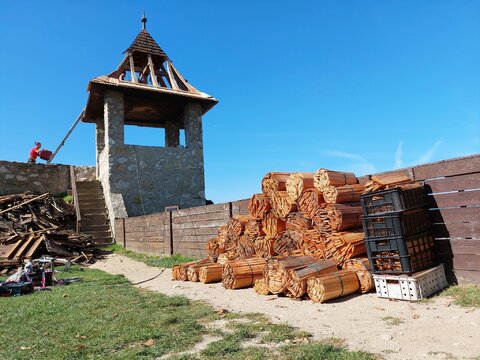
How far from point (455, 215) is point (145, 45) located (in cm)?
1871

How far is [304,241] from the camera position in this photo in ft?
21.1

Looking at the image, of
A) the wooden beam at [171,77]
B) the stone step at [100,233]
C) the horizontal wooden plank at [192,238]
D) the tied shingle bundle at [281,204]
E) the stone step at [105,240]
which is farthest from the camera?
the wooden beam at [171,77]

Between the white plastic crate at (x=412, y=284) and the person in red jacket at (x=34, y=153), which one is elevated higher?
the person in red jacket at (x=34, y=153)

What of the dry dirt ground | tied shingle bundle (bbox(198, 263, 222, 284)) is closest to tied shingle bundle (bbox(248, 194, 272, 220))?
tied shingle bundle (bbox(198, 263, 222, 284))

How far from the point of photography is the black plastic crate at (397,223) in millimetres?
5125

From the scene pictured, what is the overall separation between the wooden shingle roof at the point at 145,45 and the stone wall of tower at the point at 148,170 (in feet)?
12.6

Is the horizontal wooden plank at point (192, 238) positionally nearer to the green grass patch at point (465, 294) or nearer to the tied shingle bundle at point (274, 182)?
the tied shingle bundle at point (274, 182)

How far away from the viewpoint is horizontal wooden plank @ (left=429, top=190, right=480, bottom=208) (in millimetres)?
5250

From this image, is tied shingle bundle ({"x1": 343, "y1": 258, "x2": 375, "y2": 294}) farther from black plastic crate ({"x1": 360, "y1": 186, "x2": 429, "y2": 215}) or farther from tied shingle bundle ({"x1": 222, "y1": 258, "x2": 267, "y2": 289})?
tied shingle bundle ({"x1": 222, "y1": 258, "x2": 267, "y2": 289})

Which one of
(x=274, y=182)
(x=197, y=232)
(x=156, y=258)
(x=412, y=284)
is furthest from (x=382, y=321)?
(x=156, y=258)

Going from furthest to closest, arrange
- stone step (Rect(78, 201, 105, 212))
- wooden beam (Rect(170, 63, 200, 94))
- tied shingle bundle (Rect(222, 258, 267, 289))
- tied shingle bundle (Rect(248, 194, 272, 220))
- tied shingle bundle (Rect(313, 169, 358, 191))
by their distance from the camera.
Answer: wooden beam (Rect(170, 63, 200, 94)), stone step (Rect(78, 201, 105, 212)), tied shingle bundle (Rect(248, 194, 272, 220)), tied shingle bundle (Rect(222, 258, 267, 289)), tied shingle bundle (Rect(313, 169, 358, 191))

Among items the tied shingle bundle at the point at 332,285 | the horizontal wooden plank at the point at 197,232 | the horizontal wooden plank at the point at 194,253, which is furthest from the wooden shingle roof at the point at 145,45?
the tied shingle bundle at the point at 332,285

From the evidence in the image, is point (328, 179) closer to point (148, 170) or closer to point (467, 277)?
point (467, 277)

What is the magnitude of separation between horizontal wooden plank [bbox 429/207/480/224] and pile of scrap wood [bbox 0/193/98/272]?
11.0 meters
